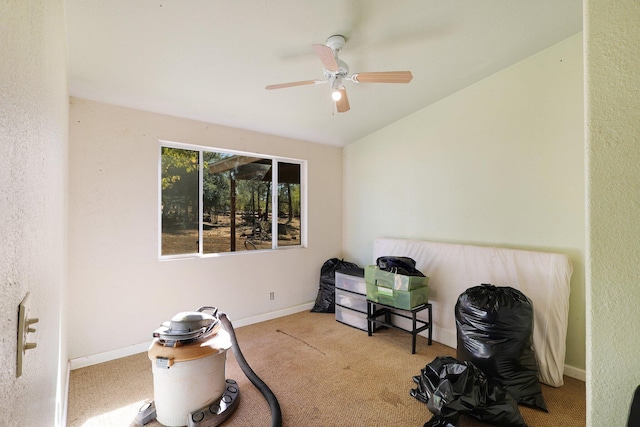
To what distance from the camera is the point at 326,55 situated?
6.24 feet

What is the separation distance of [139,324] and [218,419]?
156 centimetres

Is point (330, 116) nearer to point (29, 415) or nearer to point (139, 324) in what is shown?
point (139, 324)

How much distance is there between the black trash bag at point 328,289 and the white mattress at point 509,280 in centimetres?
94

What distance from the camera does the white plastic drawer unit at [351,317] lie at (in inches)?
141

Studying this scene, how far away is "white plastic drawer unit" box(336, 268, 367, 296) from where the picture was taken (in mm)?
3660

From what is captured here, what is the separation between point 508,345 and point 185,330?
7.75 ft

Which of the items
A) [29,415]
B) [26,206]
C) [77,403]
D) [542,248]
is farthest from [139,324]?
[542,248]

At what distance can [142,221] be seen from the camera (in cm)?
302

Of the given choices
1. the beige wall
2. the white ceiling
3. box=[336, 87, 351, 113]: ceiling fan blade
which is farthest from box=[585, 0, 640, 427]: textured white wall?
the beige wall

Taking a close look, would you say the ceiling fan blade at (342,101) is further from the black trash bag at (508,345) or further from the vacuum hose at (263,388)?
the vacuum hose at (263,388)

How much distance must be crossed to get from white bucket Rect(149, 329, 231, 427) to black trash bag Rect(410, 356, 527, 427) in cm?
147

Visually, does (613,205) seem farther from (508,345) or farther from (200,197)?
(200,197)

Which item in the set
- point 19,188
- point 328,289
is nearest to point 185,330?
point 19,188

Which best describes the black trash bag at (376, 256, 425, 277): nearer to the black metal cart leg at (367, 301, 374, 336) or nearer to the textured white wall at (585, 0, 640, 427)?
the black metal cart leg at (367, 301, 374, 336)
